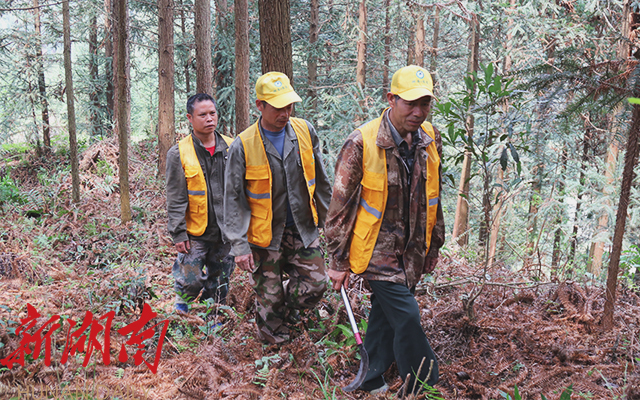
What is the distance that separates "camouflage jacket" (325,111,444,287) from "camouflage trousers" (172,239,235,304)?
213 cm

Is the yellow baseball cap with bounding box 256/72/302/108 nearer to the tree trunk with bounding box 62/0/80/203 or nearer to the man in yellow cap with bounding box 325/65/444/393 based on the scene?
the man in yellow cap with bounding box 325/65/444/393

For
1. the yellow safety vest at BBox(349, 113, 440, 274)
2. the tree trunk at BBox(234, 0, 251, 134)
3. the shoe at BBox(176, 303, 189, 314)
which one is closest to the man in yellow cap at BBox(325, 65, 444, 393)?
the yellow safety vest at BBox(349, 113, 440, 274)

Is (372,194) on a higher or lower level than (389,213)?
higher

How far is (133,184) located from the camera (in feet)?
36.5

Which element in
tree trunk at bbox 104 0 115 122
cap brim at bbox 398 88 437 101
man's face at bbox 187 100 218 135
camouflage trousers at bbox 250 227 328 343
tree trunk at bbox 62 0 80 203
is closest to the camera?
cap brim at bbox 398 88 437 101

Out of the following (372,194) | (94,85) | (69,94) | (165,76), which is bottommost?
(372,194)

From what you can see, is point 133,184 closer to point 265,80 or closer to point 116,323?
point 116,323

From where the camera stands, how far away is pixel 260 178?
13.1 ft

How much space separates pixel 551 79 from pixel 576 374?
7.80ft

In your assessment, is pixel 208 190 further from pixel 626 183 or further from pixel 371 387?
pixel 626 183

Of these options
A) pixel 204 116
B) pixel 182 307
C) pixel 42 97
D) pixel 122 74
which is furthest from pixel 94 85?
pixel 182 307

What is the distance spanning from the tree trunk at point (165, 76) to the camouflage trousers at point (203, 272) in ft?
16.6

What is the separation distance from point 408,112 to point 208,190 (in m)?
2.65

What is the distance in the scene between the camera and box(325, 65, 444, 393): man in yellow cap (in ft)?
9.96
